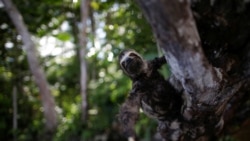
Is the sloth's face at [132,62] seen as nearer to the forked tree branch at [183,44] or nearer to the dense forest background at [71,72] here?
the forked tree branch at [183,44]

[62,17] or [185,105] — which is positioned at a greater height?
[62,17]

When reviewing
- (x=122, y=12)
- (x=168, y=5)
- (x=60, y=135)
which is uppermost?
(x=122, y=12)

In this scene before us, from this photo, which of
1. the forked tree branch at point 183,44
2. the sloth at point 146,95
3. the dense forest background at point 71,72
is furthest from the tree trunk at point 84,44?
the forked tree branch at point 183,44

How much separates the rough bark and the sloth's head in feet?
4.87

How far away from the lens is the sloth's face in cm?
103

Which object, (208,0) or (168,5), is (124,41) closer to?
(208,0)

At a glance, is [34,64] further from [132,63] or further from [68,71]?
[132,63]

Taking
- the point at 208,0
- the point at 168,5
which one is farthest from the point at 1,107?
the point at 168,5

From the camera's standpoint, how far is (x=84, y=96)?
2.80m

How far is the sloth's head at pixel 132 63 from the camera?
1.03 m

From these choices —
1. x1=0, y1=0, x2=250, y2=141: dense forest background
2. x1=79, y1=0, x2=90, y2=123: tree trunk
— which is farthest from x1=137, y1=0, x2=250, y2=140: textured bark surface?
x1=79, y1=0, x2=90, y2=123: tree trunk

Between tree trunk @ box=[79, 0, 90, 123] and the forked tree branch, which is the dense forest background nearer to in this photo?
tree trunk @ box=[79, 0, 90, 123]

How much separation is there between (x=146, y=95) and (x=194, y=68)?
26 centimetres

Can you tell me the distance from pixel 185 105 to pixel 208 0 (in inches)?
13.8
